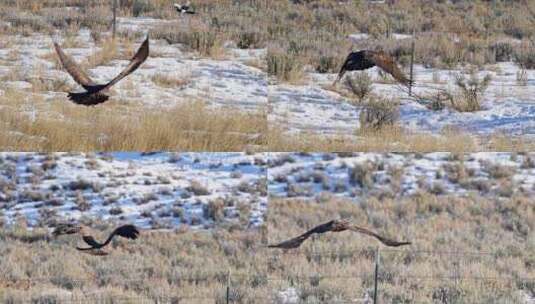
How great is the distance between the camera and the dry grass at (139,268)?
9.74 m

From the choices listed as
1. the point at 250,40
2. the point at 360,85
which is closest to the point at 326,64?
the point at 360,85

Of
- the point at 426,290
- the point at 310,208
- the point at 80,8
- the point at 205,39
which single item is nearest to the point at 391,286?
the point at 426,290

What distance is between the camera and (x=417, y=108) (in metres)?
10.5

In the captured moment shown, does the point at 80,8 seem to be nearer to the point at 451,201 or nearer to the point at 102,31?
the point at 102,31

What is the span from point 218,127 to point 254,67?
24.7 inches

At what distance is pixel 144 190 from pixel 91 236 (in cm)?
71

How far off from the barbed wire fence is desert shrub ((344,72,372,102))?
1.33m

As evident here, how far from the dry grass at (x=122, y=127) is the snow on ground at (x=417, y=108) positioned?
316 mm

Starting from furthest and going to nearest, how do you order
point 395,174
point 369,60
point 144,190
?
point 395,174, point 144,190, point 369,60

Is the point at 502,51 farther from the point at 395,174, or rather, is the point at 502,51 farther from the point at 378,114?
the point at 395,174

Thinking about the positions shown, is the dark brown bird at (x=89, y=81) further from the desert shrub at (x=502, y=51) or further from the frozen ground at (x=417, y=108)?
the desert shrub at (x=502, y=51)

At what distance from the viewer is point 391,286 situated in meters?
10.1

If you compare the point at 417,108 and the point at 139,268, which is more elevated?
the point at 417,108

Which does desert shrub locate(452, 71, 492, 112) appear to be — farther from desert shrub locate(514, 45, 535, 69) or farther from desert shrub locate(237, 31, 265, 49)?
desert shrub locate(237, 31, 265, 49)
